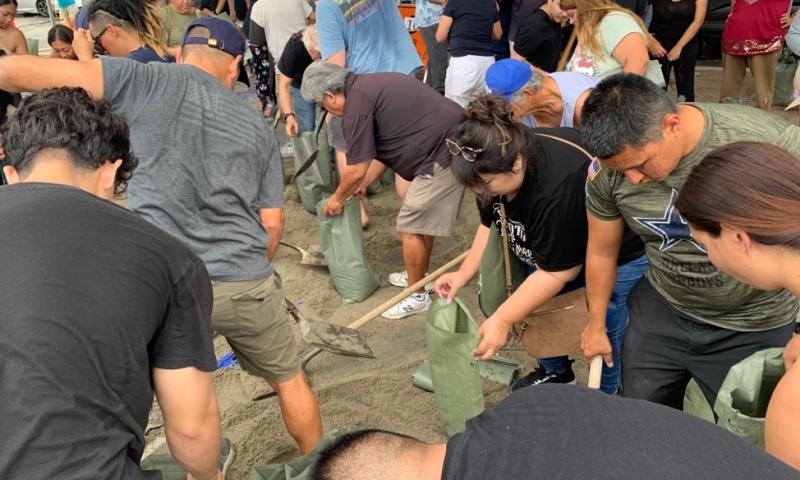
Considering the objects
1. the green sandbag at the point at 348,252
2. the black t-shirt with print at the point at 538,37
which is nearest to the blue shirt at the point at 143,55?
the green sandbag at the point at 348,252

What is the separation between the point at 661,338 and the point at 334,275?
2.37 meters

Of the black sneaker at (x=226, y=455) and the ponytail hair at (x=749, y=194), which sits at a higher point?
the ponytail hair at (x=749, y=194)

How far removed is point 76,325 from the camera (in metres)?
1.42

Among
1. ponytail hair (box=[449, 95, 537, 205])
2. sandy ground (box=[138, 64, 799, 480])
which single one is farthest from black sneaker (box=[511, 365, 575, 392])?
ponytail hair (box=[449, 95, 537, 205])

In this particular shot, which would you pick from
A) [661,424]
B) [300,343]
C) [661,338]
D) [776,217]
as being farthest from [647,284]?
[300,343]

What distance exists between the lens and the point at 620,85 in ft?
6.56

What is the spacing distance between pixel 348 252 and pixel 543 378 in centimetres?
150

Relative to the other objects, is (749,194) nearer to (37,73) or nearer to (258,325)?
(258,325)

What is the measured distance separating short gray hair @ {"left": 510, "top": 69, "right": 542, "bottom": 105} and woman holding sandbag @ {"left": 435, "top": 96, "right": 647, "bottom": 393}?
499 millimetres

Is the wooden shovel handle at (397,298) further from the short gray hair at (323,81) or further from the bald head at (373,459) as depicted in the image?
the bald head at (373,459)

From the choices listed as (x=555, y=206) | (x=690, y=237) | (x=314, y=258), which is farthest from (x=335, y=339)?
(x=690, y=237)

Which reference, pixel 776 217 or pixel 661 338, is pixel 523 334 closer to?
pixel 661 338

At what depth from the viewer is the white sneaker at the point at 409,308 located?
4.11m

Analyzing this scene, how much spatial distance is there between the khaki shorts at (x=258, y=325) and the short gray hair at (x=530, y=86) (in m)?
1.33
